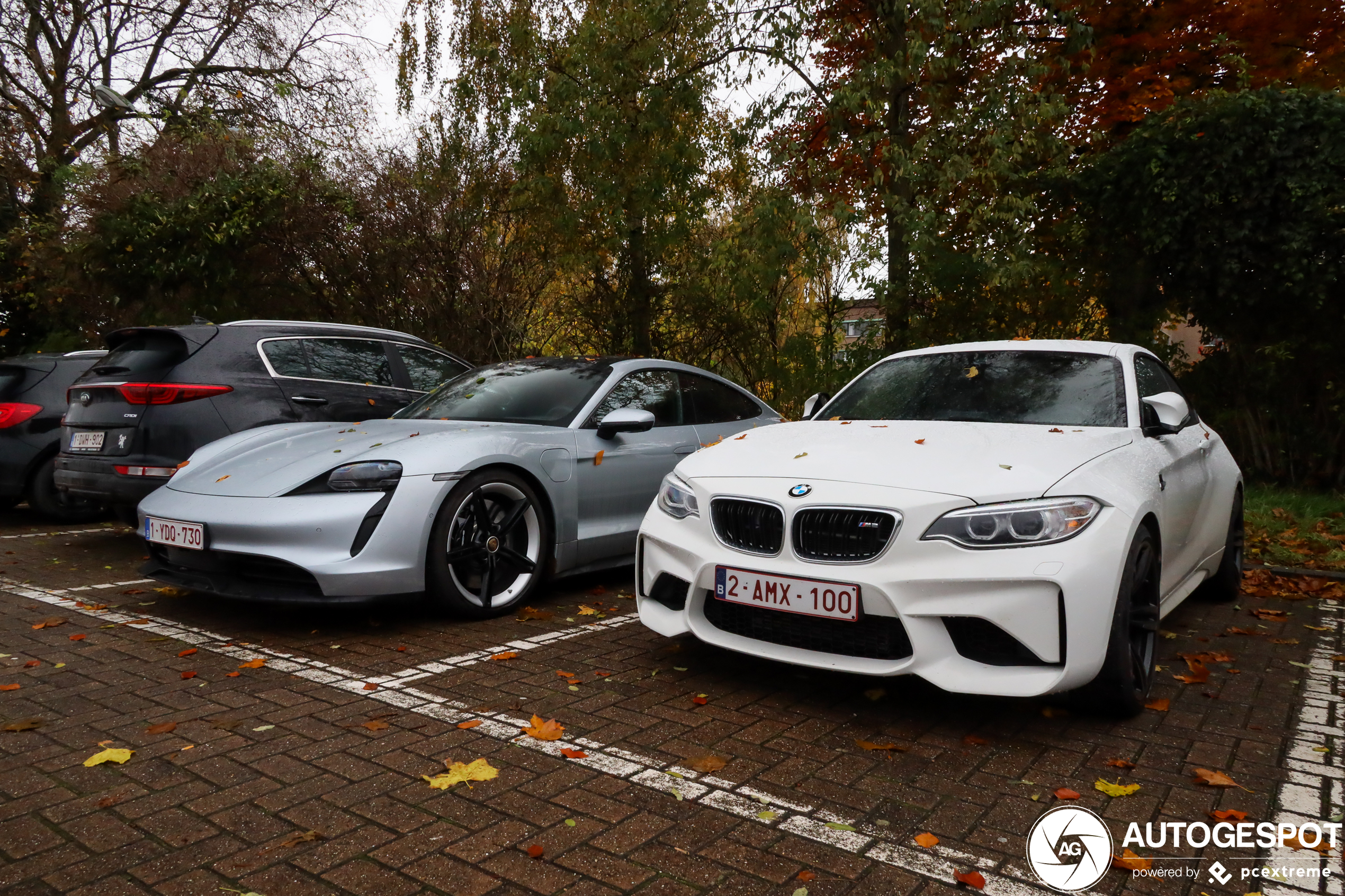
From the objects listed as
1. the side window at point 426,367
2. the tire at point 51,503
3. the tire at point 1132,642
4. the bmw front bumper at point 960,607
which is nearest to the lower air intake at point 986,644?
the bmw front bumper at point 960,607

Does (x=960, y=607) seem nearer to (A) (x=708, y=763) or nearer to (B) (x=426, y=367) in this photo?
(A) (x=708, y=763)

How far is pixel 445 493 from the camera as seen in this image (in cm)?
480

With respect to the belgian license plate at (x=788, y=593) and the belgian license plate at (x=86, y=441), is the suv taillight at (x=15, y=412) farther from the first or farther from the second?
the belgian license plate at (x=788, y=593)

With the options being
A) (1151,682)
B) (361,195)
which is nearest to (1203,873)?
(1151,682)

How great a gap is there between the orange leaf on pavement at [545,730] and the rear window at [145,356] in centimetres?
436

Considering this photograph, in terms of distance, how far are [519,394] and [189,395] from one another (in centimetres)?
224

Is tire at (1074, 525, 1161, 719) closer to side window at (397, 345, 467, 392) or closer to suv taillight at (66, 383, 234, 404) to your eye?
side window at (397, 345, 467, 392)

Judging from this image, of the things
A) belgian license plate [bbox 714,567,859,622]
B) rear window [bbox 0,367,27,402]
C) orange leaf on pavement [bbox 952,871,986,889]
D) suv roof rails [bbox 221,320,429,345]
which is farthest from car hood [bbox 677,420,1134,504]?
rear window [bbox 0,367,27,402]

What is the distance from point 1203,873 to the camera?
8.27 ft

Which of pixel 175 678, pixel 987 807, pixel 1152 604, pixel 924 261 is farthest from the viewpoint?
pixel 924 261

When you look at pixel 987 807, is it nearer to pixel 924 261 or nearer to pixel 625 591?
pixel 625 591

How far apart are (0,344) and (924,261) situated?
17.6 metres

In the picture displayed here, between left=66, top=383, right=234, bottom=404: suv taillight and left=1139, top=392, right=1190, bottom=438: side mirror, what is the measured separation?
554cm

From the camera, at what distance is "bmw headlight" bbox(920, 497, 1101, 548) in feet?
11.0
